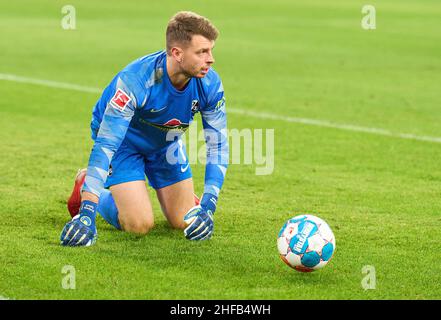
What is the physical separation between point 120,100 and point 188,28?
705 mm

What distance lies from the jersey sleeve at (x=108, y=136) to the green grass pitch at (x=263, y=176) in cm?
49

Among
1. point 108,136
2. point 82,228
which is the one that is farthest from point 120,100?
point 82,228

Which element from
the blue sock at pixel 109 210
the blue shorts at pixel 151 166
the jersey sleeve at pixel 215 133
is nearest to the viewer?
the jersey sleeve at pixel 215 133

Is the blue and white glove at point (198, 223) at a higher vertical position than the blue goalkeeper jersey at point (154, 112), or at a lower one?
lower

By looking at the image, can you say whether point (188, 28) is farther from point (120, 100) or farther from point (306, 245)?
point (306, 245)

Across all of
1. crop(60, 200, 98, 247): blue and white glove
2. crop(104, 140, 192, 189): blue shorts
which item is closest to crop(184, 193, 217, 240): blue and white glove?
crop(60, 200, 98, 247): blue and white glove

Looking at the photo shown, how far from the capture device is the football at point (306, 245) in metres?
6.36

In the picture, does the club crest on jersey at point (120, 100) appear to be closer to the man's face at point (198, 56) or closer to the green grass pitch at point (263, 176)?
the man's face at point (198, 56)

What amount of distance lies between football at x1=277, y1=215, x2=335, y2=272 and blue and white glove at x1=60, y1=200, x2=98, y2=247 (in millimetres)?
1348

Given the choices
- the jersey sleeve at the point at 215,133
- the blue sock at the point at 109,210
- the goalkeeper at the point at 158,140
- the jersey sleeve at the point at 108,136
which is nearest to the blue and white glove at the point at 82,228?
the goalkeeper at the point at 158,140

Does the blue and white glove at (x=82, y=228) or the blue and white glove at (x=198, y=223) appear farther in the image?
the blue and white glove at (x=198, y=223)

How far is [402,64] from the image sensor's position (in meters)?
18.2

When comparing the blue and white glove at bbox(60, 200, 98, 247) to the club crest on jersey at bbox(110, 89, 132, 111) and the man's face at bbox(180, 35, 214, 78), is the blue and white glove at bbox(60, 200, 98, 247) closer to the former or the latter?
the club crest on jersey at bbox(110, 89, 132, 111)

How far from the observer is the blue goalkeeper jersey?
693cm
